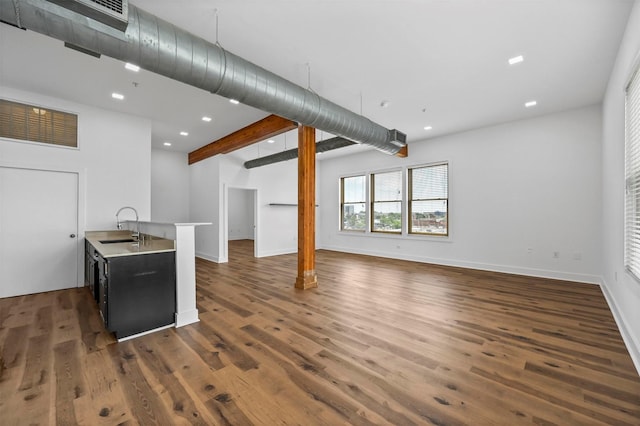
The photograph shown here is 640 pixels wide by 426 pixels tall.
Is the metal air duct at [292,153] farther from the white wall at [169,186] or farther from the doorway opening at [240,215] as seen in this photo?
the doorway opening at [240,215]

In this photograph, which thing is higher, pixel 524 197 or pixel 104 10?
pixel 104 10

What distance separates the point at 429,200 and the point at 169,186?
294 inches

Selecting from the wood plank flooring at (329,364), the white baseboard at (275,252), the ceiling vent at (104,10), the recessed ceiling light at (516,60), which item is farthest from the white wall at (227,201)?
the recessed ceiling light at (516,60)

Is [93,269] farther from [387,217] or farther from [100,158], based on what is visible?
[387,217]

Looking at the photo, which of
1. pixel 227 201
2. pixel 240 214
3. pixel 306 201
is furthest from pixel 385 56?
pixel 240 214

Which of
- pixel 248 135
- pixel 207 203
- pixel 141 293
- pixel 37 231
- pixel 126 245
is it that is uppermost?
pixel 248 135

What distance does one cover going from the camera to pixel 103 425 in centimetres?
158

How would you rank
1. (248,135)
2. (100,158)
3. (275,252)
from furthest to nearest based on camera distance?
(275,252), (248,135), (100,158)

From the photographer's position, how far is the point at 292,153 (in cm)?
666

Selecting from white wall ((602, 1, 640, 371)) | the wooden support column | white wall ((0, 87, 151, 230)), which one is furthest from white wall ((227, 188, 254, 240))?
white wall ((602, 1, 640, 371))

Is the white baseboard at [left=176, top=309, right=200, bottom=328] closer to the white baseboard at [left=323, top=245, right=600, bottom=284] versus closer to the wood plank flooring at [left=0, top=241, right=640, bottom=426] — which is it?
the wood plank flooring at [left=0, top=241, right=640, bottom=426]

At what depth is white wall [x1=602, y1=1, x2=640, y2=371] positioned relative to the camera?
2.33 m

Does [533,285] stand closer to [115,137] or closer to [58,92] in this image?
[115,137]

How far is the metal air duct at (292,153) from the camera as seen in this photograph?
19.4 feet
